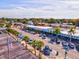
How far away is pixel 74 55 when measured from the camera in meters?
39.5

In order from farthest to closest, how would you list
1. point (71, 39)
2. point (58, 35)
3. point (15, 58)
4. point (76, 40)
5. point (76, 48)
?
point (58, 35) < point (71, 39) < point (76, 40) < point (76, 48) < point (15, 58)

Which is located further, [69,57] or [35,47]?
[35,47]

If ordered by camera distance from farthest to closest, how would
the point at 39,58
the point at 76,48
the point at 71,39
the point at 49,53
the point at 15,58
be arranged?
the point at 71,39
the point at 76,48
the point at 49,53
the point at 15,58
the point at 39,58

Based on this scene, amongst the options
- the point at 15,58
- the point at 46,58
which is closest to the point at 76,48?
the point at 46,58

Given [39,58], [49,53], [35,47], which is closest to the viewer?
[39,58]

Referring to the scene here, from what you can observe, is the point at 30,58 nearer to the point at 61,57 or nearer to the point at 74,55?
the point at 61,57

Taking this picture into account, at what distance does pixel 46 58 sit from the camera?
37125mm

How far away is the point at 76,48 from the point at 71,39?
42.8 ft

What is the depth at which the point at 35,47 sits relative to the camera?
143 ft

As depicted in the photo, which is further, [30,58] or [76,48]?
[76,48]

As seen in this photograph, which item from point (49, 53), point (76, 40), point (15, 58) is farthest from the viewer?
point (76, 40)

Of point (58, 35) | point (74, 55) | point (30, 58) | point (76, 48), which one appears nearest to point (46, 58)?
point (30, 58)

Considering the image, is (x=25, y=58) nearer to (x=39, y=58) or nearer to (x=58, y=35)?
(x=39, y=58)

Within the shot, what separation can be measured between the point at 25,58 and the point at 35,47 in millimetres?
6621
